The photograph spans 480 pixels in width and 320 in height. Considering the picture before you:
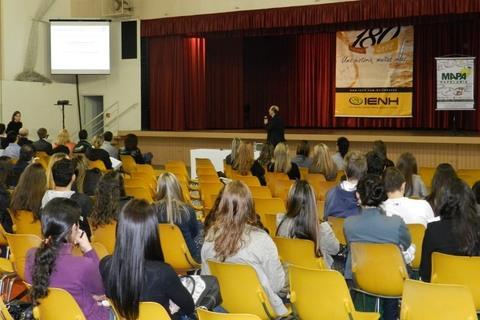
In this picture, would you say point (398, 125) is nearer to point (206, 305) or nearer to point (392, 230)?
point (392, 230)

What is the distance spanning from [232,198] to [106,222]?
158cm

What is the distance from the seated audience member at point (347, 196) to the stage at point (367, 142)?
792cm

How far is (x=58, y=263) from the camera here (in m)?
3.68

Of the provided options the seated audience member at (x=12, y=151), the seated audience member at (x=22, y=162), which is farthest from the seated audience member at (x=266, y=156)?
the seated audience member at (x=12, y=151)

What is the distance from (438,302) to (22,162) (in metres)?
6.54

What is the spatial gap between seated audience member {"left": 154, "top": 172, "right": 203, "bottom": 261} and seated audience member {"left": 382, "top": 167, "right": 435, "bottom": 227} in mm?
1584

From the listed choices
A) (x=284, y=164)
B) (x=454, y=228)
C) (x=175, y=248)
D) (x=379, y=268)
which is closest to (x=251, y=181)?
(x=284, y=164)

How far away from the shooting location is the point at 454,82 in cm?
1366

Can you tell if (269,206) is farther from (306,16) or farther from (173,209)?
(306,16)

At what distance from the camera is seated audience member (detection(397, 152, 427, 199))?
7.36 metres

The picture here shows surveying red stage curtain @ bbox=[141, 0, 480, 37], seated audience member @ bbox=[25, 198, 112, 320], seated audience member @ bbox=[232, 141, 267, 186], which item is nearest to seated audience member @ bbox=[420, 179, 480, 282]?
seated audience member @ bbox=[25, 198, 112, 320]

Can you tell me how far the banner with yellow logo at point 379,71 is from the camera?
1756 cm

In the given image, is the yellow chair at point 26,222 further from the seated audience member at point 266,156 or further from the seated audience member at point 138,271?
Answer: the seated audience member at point 266,156

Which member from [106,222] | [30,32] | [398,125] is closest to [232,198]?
[106,222]
